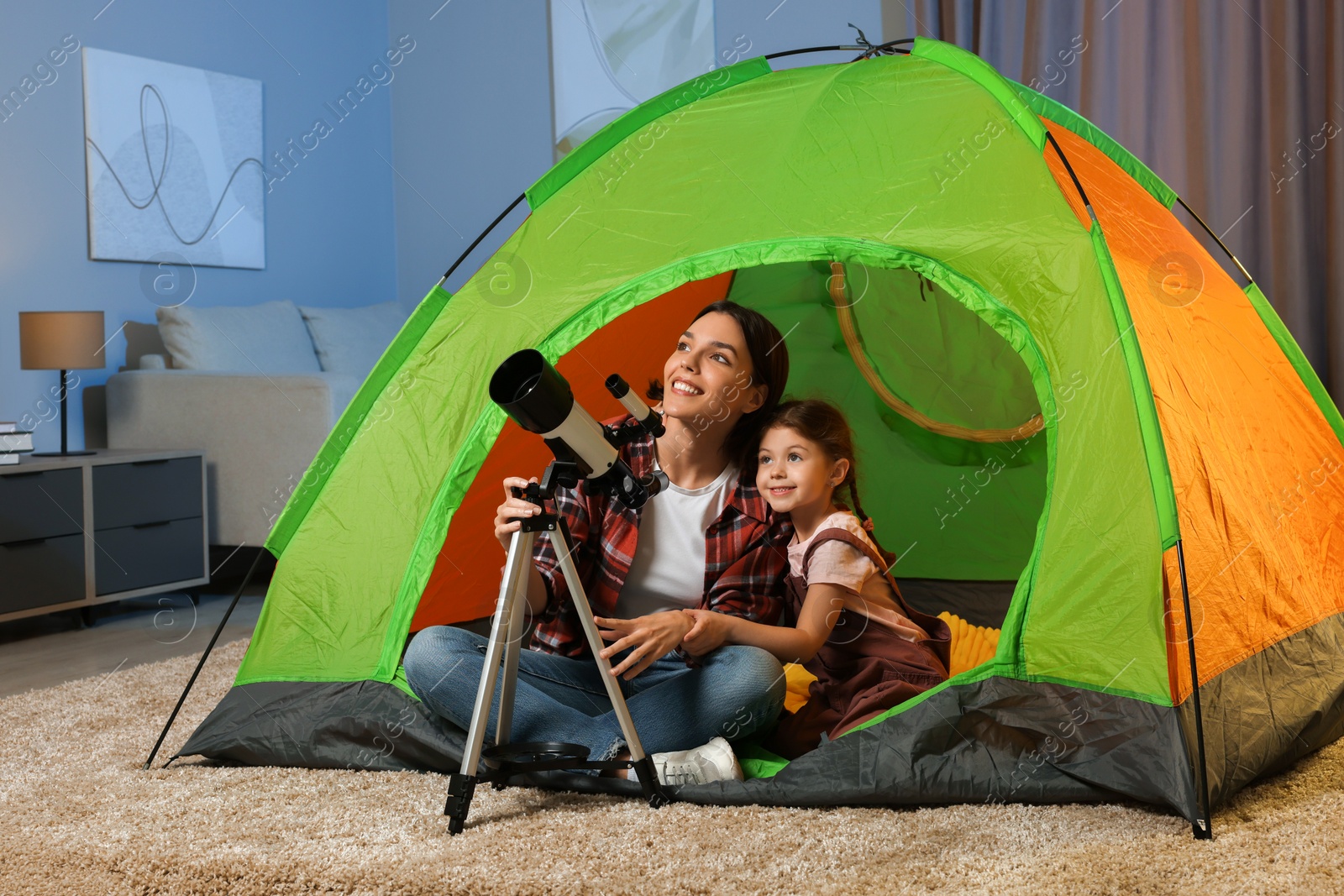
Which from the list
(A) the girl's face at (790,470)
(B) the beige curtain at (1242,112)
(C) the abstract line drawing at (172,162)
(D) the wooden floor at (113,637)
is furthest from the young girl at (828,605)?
(C) the abstract line drawing at (172,162)

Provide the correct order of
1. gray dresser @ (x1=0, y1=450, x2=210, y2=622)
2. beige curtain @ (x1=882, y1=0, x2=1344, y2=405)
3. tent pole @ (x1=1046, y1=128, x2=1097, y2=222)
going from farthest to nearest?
beige curtain @ (x1=882, y1=0, x2=1344, y2=405)
gray dresser @ (x1=0, y1=450, x2=210, y2=622)
tent pole @ (x1=1046, y1=128, x2=1097, y2=222)

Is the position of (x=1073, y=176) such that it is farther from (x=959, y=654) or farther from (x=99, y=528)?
(x=99, y=528)

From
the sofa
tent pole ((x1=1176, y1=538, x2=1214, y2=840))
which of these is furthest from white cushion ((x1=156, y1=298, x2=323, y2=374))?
tent pole ((x1=1176, y1=538, x2=1214, y2=840))

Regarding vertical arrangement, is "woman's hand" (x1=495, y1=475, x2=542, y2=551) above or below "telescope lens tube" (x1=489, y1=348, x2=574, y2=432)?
below

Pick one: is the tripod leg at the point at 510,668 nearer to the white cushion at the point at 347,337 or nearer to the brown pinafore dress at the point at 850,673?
the brown pinafore dress at the point at 850,673

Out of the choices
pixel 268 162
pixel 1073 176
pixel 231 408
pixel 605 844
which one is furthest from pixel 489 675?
pixel 268 162

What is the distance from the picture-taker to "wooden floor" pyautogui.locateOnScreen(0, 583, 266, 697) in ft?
7.95

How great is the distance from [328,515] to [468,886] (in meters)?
0.66

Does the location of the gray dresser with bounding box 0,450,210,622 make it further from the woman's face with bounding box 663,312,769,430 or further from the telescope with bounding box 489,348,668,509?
the telescope with bounding box 489,348,668,509

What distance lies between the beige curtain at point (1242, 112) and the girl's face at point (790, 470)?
180 centimetres

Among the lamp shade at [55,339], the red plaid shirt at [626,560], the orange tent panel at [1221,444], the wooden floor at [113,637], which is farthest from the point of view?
the lamp shade at [55,339]

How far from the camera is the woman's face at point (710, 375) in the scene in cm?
160

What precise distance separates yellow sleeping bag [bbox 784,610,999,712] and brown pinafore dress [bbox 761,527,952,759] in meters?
0.14

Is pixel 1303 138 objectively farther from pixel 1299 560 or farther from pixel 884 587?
pixel 884 587
